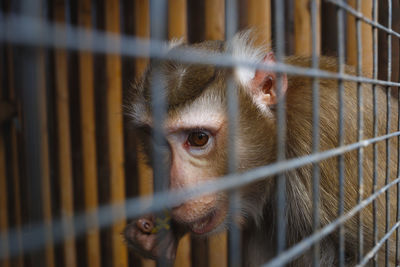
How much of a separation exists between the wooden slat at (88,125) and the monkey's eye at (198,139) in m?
1.26

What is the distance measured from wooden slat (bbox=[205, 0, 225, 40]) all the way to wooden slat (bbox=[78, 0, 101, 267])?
0.76 meters

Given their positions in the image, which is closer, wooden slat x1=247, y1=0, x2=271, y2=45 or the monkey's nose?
the monkey's nose

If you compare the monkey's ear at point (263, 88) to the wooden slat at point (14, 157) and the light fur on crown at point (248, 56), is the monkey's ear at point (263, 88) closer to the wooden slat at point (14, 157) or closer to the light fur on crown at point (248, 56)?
the light fur on crown at point (248, 56)

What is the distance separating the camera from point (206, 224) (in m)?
1.10

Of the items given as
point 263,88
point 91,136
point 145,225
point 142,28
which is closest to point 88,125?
point 91,136

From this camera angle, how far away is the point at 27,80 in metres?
0.22

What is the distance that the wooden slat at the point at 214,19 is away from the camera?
1.90 metres

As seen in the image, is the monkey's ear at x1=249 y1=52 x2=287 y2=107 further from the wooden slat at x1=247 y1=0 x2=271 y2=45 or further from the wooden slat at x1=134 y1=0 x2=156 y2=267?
the wooden slat at x1=134 y1=0 x2=156 y2=267

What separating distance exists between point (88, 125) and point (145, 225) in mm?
1129

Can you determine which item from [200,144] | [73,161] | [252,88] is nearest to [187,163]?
[200,144]

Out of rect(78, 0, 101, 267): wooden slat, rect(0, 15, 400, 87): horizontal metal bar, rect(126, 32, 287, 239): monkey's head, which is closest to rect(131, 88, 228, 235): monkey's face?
rect(126, 32, 287, 239): monkey's head

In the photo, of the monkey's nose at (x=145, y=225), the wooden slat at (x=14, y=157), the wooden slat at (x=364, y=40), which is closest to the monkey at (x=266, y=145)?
the monkey's nose at (x=145, y=225)

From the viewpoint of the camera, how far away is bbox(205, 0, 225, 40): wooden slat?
6.23ft

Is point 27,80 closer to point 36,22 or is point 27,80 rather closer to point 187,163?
point 36,22
